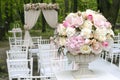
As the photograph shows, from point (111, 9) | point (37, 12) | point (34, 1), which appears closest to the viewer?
point (111, 9)

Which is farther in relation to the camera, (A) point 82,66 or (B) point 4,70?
(B) point 4,70

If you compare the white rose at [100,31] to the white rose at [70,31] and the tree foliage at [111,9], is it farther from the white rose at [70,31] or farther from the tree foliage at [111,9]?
the tree foliage at [111,9]

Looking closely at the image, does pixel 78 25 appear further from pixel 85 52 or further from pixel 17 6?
pixel 17 6

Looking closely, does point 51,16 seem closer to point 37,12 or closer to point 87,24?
point 37,12

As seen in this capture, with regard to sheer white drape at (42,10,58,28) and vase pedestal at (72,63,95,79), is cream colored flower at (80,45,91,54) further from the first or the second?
sheer white drape at (42,10,58,28)

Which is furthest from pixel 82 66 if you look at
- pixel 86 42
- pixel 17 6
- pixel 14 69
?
pixel 17 6

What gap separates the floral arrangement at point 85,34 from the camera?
2.66 m

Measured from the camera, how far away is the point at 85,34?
2.66 meters

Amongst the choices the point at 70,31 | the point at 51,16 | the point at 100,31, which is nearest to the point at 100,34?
the point at 100,31

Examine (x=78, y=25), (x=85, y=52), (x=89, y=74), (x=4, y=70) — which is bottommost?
(x=4, y=70)

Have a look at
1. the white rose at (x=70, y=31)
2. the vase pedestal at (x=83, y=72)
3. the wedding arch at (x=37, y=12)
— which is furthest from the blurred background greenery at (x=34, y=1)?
the white rose at (x=70, y=31)

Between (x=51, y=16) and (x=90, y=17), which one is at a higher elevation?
(x=90, y=17)

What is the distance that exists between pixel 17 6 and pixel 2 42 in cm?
572

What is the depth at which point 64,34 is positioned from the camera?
2.75 meters
